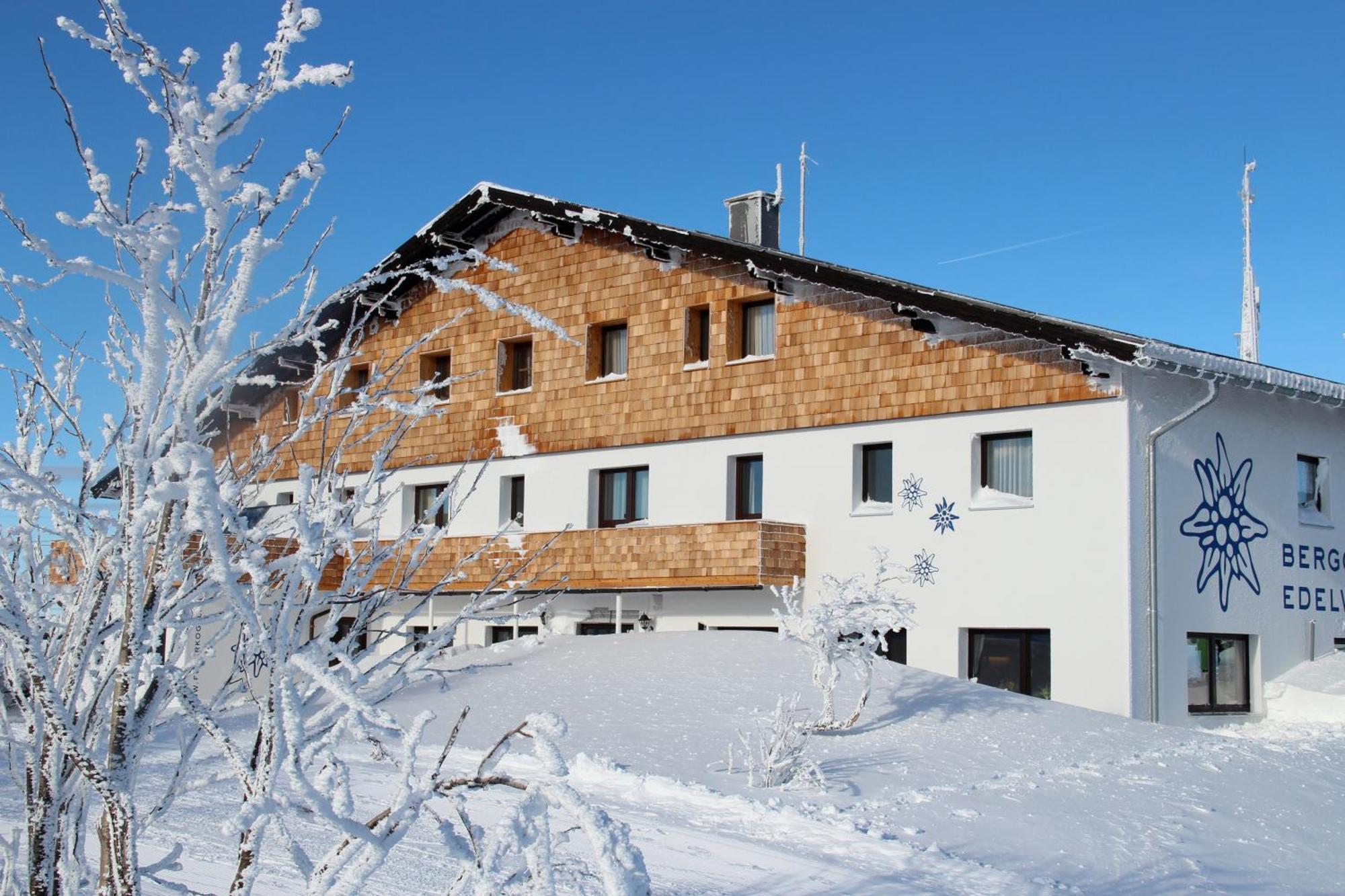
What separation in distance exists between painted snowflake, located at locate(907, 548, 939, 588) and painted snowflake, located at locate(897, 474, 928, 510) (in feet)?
1.84

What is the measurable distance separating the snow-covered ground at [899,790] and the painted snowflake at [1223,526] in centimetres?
193

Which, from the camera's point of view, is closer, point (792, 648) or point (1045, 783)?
point (1045, 783)

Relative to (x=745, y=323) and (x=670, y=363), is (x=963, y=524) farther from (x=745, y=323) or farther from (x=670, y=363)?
(x=670, y=363)

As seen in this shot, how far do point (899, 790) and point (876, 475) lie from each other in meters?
8.57

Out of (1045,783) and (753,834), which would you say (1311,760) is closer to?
(1045,783)

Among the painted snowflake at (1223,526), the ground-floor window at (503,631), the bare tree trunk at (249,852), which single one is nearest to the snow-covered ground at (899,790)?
the bare tree trunk at (249,852)

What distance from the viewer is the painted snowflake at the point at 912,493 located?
17156mm

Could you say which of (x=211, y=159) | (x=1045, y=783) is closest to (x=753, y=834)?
(x=1045, y=783)

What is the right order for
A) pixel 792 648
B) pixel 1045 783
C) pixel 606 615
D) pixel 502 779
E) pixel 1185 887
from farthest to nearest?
pixel 606 615
pixel 792 648
pixel 1045 783
pixel 1185 887
pixel 502 779

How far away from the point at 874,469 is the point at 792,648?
12.2 ft

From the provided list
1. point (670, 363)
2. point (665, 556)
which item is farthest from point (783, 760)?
point (670, 363)

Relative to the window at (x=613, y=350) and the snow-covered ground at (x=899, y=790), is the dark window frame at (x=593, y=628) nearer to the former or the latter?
the window at (x=613, y=350)

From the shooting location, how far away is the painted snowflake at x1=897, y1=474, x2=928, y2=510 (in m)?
17.2

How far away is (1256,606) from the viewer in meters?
17.1
